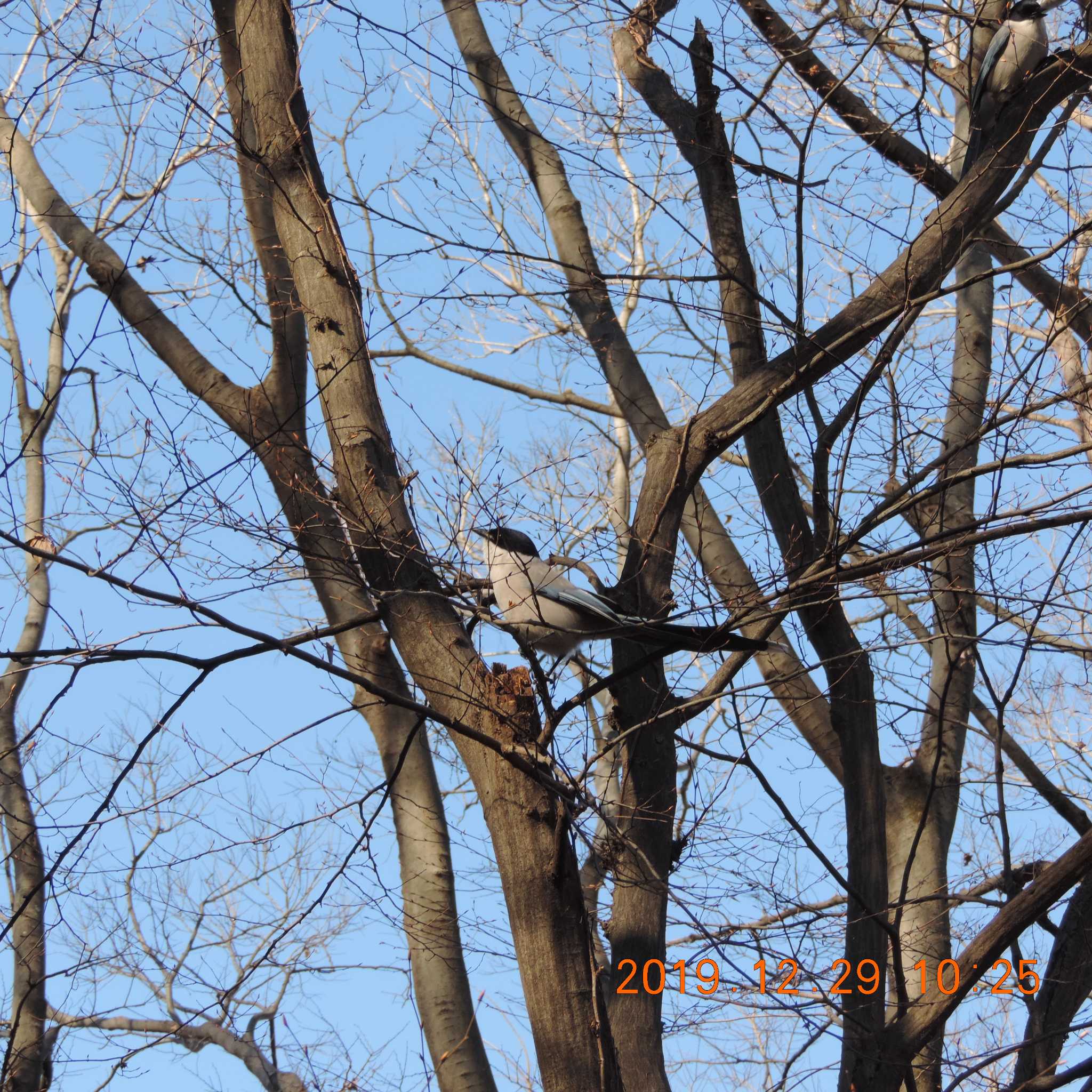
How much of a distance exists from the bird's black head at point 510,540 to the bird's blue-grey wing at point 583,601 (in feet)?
0.43

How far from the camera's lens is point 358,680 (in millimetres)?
2541

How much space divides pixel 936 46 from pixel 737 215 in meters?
1.04

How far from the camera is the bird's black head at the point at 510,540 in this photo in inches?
130

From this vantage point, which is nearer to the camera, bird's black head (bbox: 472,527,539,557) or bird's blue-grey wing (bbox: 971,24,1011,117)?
bird's black head (bbox: 472,527,539,557)

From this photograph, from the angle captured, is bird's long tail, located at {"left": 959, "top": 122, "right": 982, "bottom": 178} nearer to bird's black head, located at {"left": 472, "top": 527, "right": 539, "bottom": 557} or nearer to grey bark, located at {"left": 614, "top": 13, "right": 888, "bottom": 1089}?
grey bark, located at {"left": 614, "top": 13, "right": 888, "bottom": 1089}

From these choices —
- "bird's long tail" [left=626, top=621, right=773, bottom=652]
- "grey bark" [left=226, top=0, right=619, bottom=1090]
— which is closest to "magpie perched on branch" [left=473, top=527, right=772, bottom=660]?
"bird's long tail" [left=626, top=621, right=773, bottom=652]

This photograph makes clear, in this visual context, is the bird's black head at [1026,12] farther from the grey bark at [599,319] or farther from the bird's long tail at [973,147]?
the grey bark at [599,319]

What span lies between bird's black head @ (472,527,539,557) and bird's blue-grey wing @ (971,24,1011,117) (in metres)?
2.44

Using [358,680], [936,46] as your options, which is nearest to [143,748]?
[358,680]

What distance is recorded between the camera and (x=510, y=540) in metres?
3.44

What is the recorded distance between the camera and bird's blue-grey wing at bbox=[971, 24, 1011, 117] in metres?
4.42

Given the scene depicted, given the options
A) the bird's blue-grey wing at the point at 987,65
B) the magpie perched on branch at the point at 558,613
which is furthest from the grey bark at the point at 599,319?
the bird's blue-grey wing at the point at 987,65

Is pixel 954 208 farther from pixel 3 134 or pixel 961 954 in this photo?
pixel 3 134

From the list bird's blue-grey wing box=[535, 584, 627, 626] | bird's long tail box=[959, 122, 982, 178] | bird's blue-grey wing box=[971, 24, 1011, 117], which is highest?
bird's blue-grey wing box=[971, 24, 1011, 117]
